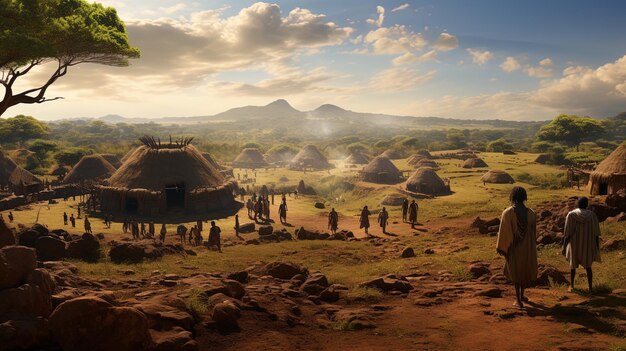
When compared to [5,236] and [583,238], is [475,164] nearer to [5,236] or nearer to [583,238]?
[583,238]

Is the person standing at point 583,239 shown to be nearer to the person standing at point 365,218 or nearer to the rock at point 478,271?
the rock at point 478,271

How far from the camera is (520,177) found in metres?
43.6

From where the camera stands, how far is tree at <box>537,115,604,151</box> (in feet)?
216

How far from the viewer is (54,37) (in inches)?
628

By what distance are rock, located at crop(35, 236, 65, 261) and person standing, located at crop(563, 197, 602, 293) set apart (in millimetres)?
14567

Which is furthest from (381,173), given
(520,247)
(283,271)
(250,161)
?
(520,247)

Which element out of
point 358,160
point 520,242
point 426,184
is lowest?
point 426,184

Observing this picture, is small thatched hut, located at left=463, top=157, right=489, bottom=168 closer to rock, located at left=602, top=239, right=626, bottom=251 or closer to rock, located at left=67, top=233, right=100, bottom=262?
rock, located at left=602, top=239, right=626, bottom=251

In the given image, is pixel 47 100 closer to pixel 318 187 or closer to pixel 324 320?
pixel 324 320

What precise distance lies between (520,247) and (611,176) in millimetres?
25425

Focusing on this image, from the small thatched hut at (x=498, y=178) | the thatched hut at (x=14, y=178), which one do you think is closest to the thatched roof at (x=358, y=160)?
the small thatched hut at (x=498, y=178)

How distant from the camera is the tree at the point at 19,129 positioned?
82.0 metres

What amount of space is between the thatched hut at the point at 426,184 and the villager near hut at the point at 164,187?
17.2 metres

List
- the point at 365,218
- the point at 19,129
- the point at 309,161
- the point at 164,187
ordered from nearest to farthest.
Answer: the point at 365,218, the point at 164,187, the point at 309,161, the point at 19,129
